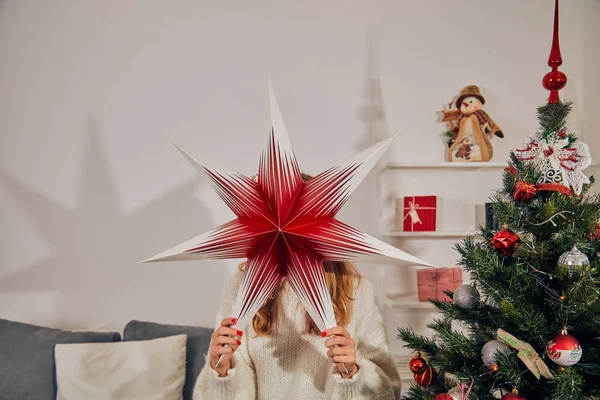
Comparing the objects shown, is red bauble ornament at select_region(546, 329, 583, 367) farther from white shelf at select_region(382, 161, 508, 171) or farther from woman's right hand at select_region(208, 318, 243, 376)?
white shelf at select_region(382, 161, 508, 171)

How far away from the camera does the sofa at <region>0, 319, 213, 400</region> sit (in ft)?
7.19

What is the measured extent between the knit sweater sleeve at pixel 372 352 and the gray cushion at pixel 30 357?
1.30m

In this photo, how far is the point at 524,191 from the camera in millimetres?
1138

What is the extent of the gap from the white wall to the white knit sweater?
95 cm

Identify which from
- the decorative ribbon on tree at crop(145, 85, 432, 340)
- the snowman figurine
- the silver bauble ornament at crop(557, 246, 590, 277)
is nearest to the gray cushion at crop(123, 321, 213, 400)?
the decorative ribbon on tree at crop(145, 85, 432, 340)

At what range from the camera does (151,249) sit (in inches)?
103

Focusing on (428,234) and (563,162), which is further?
(428,234)

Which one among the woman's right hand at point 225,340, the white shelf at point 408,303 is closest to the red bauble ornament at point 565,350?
the woman's right hand at point 225,340

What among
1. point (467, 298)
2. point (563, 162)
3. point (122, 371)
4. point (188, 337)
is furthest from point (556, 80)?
point (122, 371)

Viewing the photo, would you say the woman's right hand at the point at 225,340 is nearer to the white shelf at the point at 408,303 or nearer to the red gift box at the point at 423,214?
the white shelf at the point at 408,303

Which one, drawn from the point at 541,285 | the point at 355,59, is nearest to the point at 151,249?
the point at 355,59

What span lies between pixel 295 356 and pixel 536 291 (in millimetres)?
823

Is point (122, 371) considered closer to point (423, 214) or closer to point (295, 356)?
point (295, 356)

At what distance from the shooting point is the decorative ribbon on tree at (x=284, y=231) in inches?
45.6
